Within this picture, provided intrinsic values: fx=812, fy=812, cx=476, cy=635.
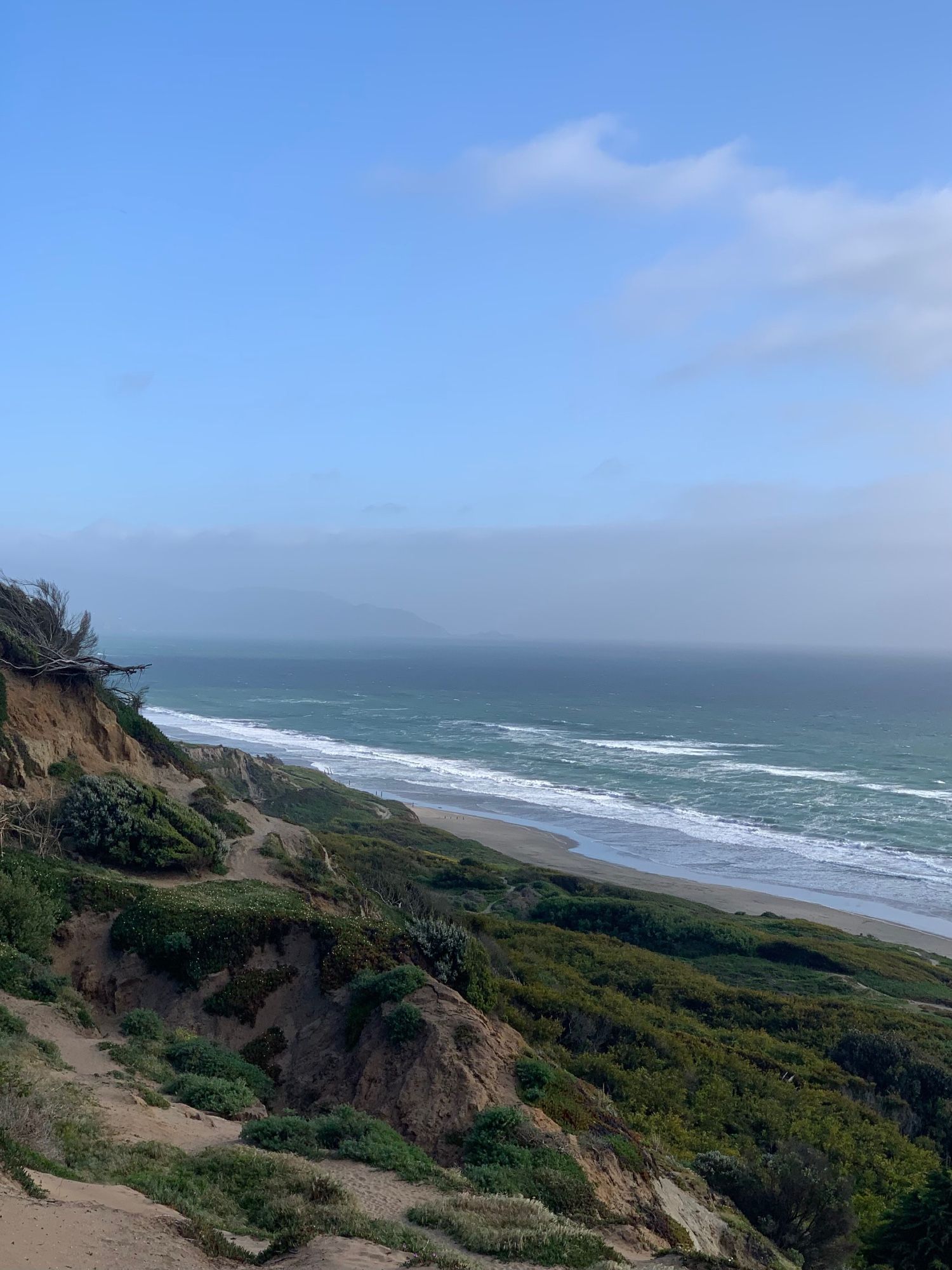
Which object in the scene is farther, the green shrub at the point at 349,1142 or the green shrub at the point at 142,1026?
the green shrub at the point at 142,1026

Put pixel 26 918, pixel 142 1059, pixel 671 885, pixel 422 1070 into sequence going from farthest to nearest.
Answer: pixel 671 885 < pixel 26 918 < pixel 422 1070 < pixel 142 1059

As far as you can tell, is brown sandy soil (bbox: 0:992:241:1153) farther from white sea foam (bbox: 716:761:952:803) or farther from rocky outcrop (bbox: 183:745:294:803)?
white sea foam (bbox: 716:761:952:803)

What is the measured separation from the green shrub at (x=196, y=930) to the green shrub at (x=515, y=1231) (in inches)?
264

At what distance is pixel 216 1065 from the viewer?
11.4m

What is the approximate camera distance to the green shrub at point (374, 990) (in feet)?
40.3

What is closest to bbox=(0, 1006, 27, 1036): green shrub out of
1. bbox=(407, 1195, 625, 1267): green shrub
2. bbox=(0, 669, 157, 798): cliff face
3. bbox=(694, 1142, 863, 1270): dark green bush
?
bbox=(407, 1195, 625, 1267): green shrub

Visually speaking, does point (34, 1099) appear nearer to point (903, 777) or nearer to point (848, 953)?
point (848, 953)

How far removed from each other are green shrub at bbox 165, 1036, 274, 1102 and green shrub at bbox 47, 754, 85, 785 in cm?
891

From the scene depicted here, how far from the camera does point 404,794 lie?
6144 cm

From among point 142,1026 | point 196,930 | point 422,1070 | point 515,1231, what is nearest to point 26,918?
point 196,930

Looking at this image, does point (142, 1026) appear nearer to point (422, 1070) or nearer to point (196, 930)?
point (196, 930)

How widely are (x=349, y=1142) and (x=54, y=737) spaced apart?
14.3 meters

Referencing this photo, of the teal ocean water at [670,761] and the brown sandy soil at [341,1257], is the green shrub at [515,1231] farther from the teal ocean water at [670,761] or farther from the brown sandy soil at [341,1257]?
the teal ocean water at [670,761]

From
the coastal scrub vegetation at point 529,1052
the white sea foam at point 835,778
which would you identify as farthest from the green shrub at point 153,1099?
the white sea foam at point 835,778
